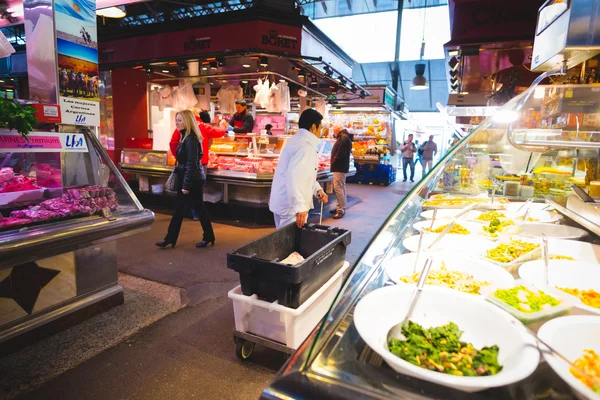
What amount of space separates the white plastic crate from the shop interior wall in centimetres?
762

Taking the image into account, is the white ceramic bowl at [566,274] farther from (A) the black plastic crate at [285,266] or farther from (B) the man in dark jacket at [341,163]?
(B) the man in dark jacket at [341,163]

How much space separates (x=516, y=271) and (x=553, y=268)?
0.15 meters

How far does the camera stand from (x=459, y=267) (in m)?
1.62

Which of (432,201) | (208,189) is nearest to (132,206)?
(432,201)

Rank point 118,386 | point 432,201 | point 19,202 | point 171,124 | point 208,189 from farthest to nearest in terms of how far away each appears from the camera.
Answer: point 171,124
point 208,189
point 432,201
point 19,202
point 118,386

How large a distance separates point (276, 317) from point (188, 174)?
313 centimetres

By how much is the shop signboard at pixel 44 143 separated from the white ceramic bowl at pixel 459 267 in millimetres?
2895

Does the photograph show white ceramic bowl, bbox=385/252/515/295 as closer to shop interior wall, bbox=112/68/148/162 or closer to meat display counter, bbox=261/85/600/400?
meat display counter, bbox=261/85/600/400

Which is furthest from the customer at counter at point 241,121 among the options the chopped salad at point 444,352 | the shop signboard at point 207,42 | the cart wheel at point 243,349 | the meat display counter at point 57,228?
the chopped salad at point 444,352

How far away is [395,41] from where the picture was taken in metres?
18.9

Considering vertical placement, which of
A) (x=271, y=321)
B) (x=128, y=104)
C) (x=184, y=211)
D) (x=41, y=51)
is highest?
(x=128, y=104)

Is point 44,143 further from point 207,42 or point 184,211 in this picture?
point 207,42

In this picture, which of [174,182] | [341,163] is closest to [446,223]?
[174,182]

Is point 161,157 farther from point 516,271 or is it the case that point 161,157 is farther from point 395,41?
point 395,41
